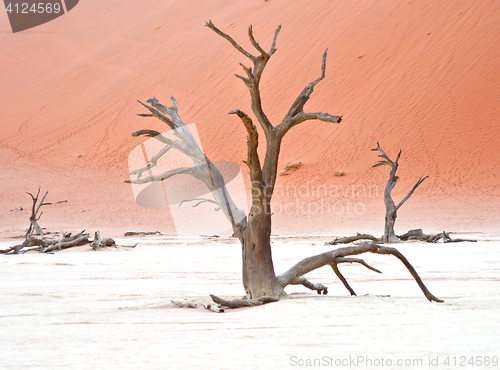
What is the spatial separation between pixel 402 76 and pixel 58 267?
26907 millimetres

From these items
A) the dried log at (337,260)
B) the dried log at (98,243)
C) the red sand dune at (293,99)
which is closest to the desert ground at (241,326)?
the dried log at (337,260)

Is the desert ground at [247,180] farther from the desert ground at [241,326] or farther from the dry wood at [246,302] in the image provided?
the dry wood at [246,302]

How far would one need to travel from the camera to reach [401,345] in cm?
278

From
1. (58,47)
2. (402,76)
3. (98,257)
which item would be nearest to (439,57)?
(402,76)

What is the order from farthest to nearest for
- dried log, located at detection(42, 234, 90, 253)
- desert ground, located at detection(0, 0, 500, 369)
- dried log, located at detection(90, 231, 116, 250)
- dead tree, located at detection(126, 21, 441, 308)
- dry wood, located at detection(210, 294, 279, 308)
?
dried log, located at detection(90, 231, 116, 250)
dried log, located at detection(42, 234, 90, 253)
dead tree, located at detection(126, 21, 441, 308)
dry wood, located at detection(210, 294, 279, 308)
desert ground, located at detection(0, 0, 500, 369)

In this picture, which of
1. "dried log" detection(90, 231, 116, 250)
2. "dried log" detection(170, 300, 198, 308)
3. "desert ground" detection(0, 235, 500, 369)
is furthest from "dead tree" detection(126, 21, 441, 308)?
"dried log" detection(90, 231, 116, 250)

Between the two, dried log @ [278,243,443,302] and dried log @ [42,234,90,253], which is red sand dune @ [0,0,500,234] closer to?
dried log @ [42,234,90,253]

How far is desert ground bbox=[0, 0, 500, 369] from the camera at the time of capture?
121 inches

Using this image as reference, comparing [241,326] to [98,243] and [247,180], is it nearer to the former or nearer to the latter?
[98,243]

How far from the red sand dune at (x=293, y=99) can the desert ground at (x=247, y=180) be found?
0.44 feet

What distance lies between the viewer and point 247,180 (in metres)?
27.6

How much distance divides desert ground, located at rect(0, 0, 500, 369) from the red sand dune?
5.3 inches

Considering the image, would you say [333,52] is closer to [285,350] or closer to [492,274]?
[492,274]

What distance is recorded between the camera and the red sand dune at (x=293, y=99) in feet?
80.4
